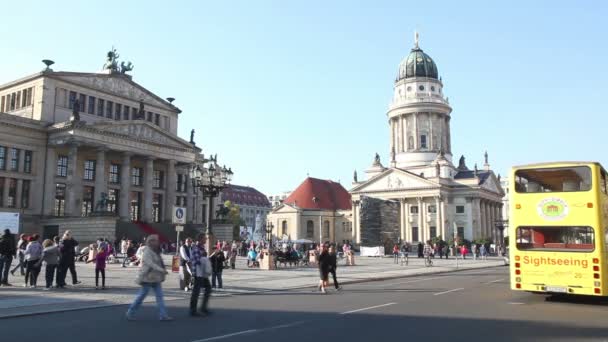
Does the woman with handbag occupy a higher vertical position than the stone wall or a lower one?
lower

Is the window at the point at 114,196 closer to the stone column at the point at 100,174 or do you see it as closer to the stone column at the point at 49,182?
the stone column at the point at 100,174

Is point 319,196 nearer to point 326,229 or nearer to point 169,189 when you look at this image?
point 326,229

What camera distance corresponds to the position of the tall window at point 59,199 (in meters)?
53.6

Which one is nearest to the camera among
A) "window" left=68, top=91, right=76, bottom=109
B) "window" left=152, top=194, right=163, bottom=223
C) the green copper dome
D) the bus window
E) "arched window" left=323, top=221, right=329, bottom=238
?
the bus window

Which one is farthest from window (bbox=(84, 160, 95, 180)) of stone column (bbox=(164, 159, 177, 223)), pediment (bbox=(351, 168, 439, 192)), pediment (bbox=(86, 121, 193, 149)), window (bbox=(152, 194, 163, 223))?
pediment (bbox=(351, 168, 439, 192))

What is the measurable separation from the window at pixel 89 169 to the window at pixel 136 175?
4.75m

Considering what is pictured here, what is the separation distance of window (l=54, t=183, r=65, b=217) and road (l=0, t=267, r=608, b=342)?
43.5 metres

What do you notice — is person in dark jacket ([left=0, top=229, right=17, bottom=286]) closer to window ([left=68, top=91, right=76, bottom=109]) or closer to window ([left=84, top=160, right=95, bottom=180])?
window ([left=84, top=160, right=95, bottom=180])

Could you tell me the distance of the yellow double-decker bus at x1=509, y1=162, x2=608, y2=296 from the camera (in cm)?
1455

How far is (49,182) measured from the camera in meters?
51.9

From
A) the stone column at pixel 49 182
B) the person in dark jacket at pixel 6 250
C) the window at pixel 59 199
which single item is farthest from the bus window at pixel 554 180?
the window at pixel 59 199

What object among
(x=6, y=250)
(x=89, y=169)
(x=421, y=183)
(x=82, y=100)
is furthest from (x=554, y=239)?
(x=421, y=183)

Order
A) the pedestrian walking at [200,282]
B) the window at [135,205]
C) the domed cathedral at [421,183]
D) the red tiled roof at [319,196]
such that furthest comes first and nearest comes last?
the red tiled roof at [319,196], the domed cathedral at [421,183], the window at [135,205], the pedestrian walking at [200,282]

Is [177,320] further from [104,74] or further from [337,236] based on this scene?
[337,236]
